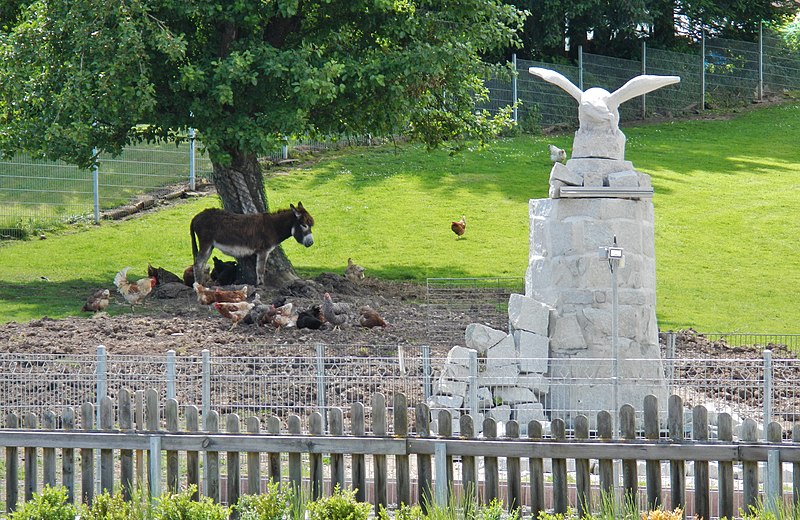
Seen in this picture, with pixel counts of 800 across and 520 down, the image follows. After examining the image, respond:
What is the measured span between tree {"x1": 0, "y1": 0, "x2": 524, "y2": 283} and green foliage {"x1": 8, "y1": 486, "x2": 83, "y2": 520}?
13.7 meters

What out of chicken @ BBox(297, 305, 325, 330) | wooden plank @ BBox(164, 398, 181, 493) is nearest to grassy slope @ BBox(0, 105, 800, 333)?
chicken @ BBox(297, 305, 325, 330)

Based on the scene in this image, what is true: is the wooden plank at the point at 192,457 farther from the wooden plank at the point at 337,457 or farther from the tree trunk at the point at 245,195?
the tree trunk at the point at 245,195

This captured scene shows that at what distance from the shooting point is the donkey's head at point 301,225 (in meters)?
26.1

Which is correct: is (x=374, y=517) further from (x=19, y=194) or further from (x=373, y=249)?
(x=19, y=194)

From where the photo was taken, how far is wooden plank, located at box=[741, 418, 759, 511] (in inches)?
430

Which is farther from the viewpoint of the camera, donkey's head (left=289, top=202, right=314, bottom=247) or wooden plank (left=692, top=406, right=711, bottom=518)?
donkey's head (left=289, top=202, right=314, bottom=247)

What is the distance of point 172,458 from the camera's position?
Answer: 11.4m

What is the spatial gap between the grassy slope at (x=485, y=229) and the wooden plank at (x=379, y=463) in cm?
1302

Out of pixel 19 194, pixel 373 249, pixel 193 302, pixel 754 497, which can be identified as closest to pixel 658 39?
pixel 373 249

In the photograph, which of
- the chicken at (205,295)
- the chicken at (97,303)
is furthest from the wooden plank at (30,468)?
the chicken at (97,303)

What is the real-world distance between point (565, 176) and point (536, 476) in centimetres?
536

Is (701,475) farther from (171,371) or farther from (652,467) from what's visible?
(171,371)

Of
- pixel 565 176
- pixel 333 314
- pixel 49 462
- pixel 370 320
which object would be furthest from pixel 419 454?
pixel 370 320

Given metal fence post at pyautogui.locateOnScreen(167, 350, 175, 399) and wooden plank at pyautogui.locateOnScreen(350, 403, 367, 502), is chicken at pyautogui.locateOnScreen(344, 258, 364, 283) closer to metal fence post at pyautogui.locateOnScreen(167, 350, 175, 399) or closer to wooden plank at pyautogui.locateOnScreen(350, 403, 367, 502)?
metal fence post at pyautogui.locateOnScreen(167, 350, 175, 399)
